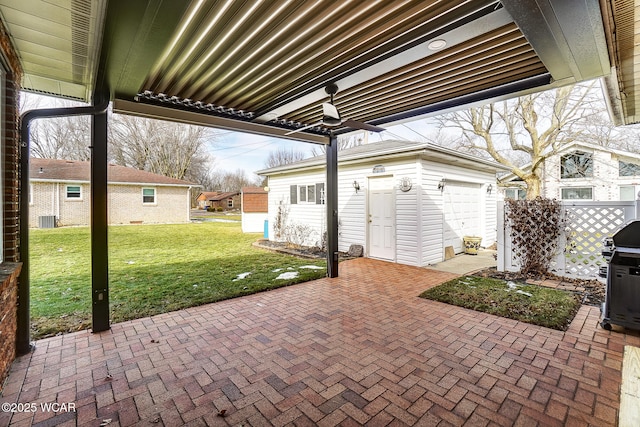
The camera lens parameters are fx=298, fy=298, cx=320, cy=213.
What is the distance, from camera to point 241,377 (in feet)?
8.30

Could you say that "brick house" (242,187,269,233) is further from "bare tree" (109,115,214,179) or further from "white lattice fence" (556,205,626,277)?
"bare tree" (109,115,214,179)

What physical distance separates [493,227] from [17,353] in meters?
11.9

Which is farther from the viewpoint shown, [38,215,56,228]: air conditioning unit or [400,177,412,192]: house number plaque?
[38,215,56,228]: air conditioning unit

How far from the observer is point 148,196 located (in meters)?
18.6

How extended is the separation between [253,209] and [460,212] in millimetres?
9707

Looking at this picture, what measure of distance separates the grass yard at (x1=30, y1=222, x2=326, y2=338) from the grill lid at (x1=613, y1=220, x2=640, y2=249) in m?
4.50

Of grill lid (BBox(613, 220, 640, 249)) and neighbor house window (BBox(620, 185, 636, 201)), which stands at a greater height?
neighbor house window (BBox(620, 185, 636, 201))

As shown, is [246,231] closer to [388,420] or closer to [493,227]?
[493,227]

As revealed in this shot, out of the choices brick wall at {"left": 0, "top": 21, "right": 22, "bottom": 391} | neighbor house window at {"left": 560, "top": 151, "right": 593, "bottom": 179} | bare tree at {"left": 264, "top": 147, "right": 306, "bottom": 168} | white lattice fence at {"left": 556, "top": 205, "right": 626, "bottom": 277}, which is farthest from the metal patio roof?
bare tree at {"left": 264, "top": 147, "right": 306, "bottom": 168}

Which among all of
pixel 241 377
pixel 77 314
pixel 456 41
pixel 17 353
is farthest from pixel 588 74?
pixel 77 314

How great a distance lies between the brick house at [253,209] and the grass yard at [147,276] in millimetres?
4378

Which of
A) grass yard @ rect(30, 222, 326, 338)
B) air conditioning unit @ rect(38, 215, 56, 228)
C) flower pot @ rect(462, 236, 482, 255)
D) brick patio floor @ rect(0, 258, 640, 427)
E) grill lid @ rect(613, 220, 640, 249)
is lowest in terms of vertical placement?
brick patio floor @ rect(0, 258, 640, 427)

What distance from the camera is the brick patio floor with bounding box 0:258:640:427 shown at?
6.84ft

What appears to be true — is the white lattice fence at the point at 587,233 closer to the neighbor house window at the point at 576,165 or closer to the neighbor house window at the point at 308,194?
the neighbor house window at the point at 308,194
